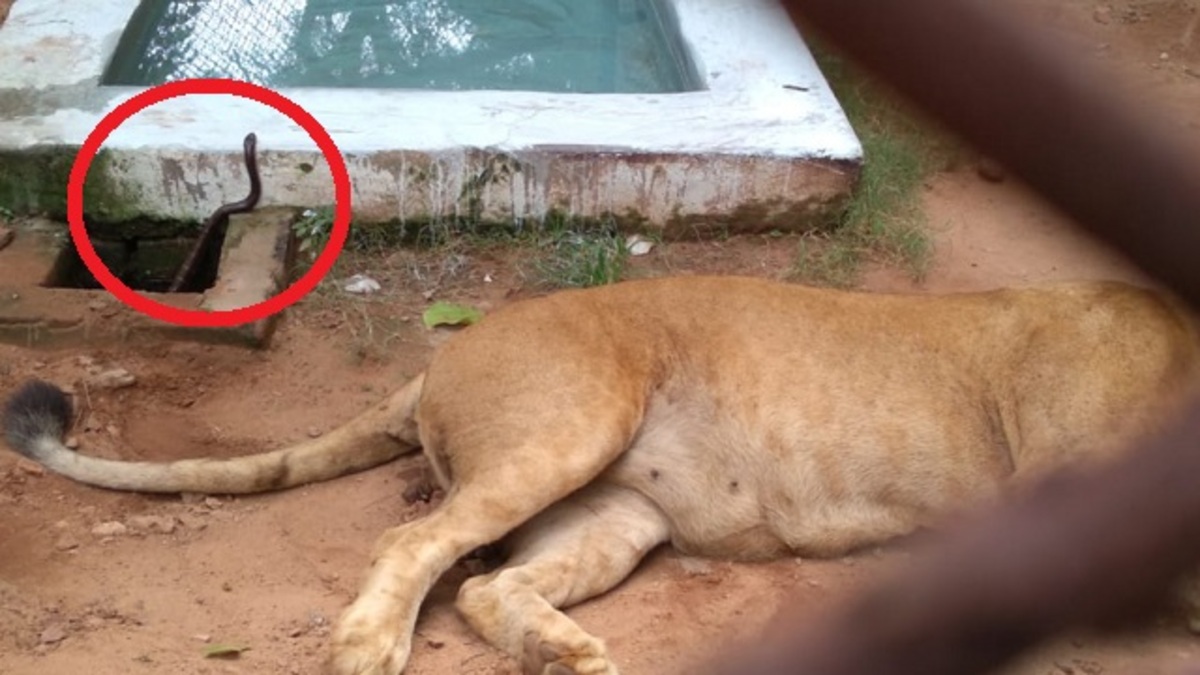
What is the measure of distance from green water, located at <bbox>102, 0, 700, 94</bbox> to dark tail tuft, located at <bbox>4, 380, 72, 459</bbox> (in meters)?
2.22

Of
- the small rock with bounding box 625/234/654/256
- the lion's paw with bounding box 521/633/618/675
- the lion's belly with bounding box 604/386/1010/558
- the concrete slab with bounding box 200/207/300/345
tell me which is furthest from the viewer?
the small rock with bounding box 625/234/654/256

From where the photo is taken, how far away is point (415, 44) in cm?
701

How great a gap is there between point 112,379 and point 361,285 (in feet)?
3.02

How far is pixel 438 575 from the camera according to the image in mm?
3785

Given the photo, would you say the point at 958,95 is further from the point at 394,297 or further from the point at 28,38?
the point at 28,38

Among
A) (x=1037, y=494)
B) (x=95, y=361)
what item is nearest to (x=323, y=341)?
(x=95, y=361)

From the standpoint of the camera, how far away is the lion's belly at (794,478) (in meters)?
4.02

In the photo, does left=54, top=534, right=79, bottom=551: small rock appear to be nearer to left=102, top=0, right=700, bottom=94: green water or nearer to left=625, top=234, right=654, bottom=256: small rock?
left=625, top=234, right=654, bottom=256: small rock

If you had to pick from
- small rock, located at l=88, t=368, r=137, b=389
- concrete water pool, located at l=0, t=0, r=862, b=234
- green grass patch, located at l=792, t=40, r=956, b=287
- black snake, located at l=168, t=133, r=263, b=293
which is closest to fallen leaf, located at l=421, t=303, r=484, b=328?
concrete water pool, located at l=0, t=0, r=862, b=234

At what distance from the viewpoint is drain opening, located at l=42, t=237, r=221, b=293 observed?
17.4 ft

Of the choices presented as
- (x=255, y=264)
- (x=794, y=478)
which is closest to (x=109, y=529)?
(x=255, y=264)

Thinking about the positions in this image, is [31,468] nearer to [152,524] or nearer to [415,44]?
[152,524]

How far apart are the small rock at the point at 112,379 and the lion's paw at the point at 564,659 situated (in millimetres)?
1750

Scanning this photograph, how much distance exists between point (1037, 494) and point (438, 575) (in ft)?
10.2
